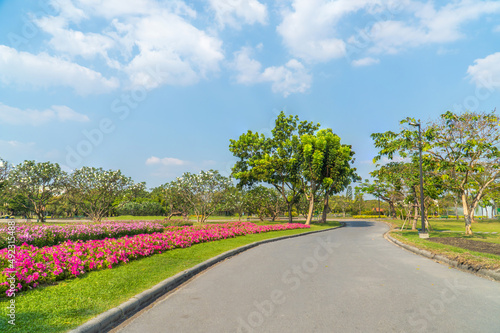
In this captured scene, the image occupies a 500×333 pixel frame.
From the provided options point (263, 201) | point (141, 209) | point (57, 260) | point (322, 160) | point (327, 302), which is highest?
point (322, 160)

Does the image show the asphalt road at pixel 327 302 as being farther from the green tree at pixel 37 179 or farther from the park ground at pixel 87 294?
the green tree at pixel 37 179

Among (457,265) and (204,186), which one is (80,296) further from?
(204,186)

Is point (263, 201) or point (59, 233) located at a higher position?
point (263, 201)

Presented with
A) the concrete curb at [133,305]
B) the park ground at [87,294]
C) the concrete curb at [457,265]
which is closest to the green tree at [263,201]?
the concrete curb at [457,265]

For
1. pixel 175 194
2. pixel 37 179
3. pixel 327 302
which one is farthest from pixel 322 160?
pixel 37 179

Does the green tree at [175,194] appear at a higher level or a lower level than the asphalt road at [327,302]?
higher

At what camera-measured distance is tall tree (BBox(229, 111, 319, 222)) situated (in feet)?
108

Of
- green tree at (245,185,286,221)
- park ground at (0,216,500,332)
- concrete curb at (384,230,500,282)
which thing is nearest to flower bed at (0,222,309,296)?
park ground at (0,216,500,332)

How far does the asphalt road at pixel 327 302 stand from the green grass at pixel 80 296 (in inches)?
23.8

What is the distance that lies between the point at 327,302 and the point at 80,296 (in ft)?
13.7

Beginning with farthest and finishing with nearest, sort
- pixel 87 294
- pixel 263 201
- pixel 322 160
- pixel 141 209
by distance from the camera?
pixel 141 209 → pixel 263 201 → pixel 322 160 → pixel 87 294

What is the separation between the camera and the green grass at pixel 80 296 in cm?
400

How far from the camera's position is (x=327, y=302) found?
5289mm

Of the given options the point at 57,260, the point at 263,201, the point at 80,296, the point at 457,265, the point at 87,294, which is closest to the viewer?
the point at 80,296
